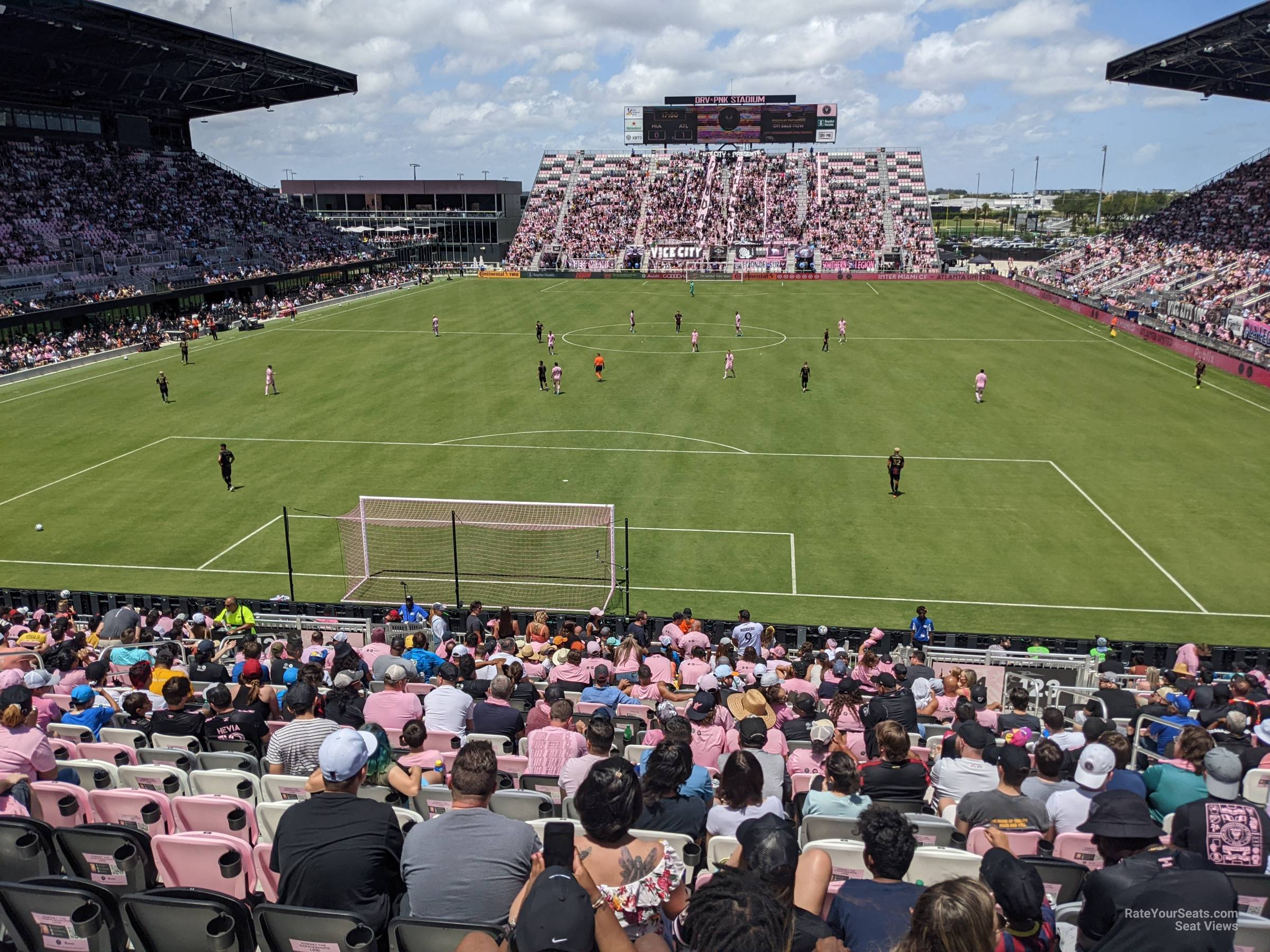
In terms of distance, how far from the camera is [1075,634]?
19.9m

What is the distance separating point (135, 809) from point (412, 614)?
11.5 metres

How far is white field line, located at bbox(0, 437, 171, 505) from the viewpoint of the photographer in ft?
96.0

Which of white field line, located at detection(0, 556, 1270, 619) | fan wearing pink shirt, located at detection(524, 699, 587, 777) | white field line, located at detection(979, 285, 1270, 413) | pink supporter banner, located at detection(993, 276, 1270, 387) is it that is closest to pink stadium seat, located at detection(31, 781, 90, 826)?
fan wearing pink shirt, located at detection(524, 699, 587, 777)

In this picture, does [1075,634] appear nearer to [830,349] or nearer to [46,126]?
[830,349]

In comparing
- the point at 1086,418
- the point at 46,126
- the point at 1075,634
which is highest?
the point at 46,126

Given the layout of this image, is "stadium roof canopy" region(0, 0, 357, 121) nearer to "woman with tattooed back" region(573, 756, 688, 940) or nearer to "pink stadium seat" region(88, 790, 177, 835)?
"pink stadium seat" region(88, 790, 177, 835)

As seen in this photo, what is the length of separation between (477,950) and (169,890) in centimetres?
208

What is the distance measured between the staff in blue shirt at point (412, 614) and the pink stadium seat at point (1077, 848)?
1327 cm

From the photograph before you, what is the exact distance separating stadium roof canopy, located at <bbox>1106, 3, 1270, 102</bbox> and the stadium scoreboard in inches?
1784

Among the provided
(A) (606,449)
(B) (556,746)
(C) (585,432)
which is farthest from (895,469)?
(B) (556,746)

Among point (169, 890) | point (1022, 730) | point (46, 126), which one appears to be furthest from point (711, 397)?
point (46, 126)

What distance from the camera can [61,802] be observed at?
23.4 ft

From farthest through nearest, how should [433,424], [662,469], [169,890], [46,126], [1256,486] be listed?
[46,126] < [433,424] < [662,469] < [1256,486] < [169,890]

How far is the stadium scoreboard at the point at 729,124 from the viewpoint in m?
113
